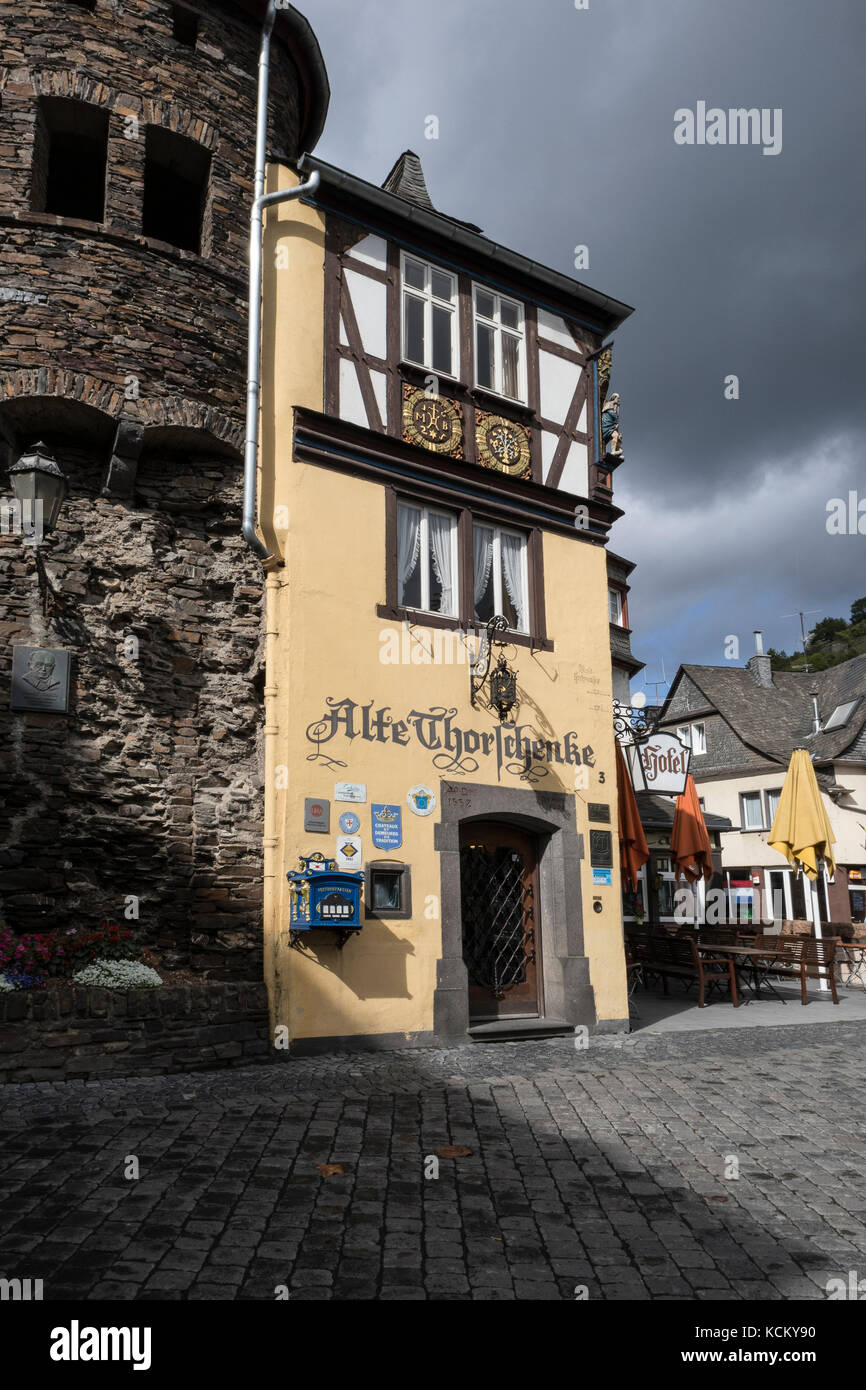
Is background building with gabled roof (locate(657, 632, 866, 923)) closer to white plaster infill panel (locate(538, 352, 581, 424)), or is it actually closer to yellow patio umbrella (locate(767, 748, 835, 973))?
yellow patio umbrella (locate(767, 748, 835, 973))

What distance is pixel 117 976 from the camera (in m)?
7.66

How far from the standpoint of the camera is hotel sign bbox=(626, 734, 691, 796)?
20219 mm

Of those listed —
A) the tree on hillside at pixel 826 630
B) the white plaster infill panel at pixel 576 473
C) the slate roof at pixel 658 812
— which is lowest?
the slate roof at pixel 658 812

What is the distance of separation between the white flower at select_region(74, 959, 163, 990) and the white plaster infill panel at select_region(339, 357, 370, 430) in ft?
18.9

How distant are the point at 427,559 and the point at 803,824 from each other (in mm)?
6955

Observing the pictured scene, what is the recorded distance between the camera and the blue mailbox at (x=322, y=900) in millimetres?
8562

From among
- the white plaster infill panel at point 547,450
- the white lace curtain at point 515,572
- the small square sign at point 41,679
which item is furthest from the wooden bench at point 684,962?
the small square sign at point 41,679

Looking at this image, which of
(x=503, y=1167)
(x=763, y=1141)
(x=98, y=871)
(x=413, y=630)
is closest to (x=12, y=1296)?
(x=503, y=1167)

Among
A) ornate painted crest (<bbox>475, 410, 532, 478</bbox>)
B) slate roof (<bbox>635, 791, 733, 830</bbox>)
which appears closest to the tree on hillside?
slate roof (<bbox>635, 791, 733, 830</bbox>)

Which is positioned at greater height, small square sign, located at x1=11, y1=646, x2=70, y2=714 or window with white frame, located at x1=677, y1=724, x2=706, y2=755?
window with white frame, located at x1=677, y1=724, x2=706, y2=755

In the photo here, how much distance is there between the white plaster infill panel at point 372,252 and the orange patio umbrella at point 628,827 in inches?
244

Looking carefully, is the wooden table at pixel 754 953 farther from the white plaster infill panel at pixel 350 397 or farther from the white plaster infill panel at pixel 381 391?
the white plaster infill panel at pixel 350 397

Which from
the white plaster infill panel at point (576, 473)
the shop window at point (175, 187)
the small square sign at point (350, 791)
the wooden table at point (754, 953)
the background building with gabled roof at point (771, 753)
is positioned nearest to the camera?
the small square sign at point (350, 791)
